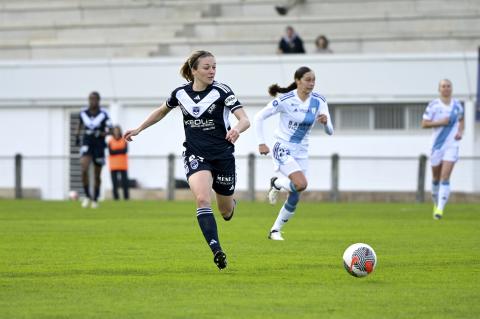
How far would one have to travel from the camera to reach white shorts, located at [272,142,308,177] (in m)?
17.1

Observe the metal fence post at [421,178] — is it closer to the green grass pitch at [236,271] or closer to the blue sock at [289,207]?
the green grass pitch at [236,271]

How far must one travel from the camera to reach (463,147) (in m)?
36.2

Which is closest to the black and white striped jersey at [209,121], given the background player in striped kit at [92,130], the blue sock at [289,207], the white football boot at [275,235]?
the blue sock at [289,207]

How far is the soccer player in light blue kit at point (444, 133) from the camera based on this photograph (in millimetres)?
22766

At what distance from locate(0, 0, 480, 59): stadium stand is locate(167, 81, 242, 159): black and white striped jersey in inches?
976

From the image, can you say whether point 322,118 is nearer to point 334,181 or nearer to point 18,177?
point 334,181

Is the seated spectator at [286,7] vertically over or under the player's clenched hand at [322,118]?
over

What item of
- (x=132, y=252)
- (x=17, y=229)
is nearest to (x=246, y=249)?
(x=132, y=252)

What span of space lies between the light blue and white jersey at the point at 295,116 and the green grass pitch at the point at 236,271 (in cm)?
135

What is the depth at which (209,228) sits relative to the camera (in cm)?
1220

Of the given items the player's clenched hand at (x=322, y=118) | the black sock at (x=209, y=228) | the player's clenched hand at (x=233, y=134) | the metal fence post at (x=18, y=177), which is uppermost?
the player's clenched hand at (x=322, y=118)

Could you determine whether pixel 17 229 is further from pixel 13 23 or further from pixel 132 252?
pixel 13 23

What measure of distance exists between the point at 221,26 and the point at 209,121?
27.2 metres

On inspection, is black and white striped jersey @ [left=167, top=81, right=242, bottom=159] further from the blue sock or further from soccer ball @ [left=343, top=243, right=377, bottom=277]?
the blue sock
